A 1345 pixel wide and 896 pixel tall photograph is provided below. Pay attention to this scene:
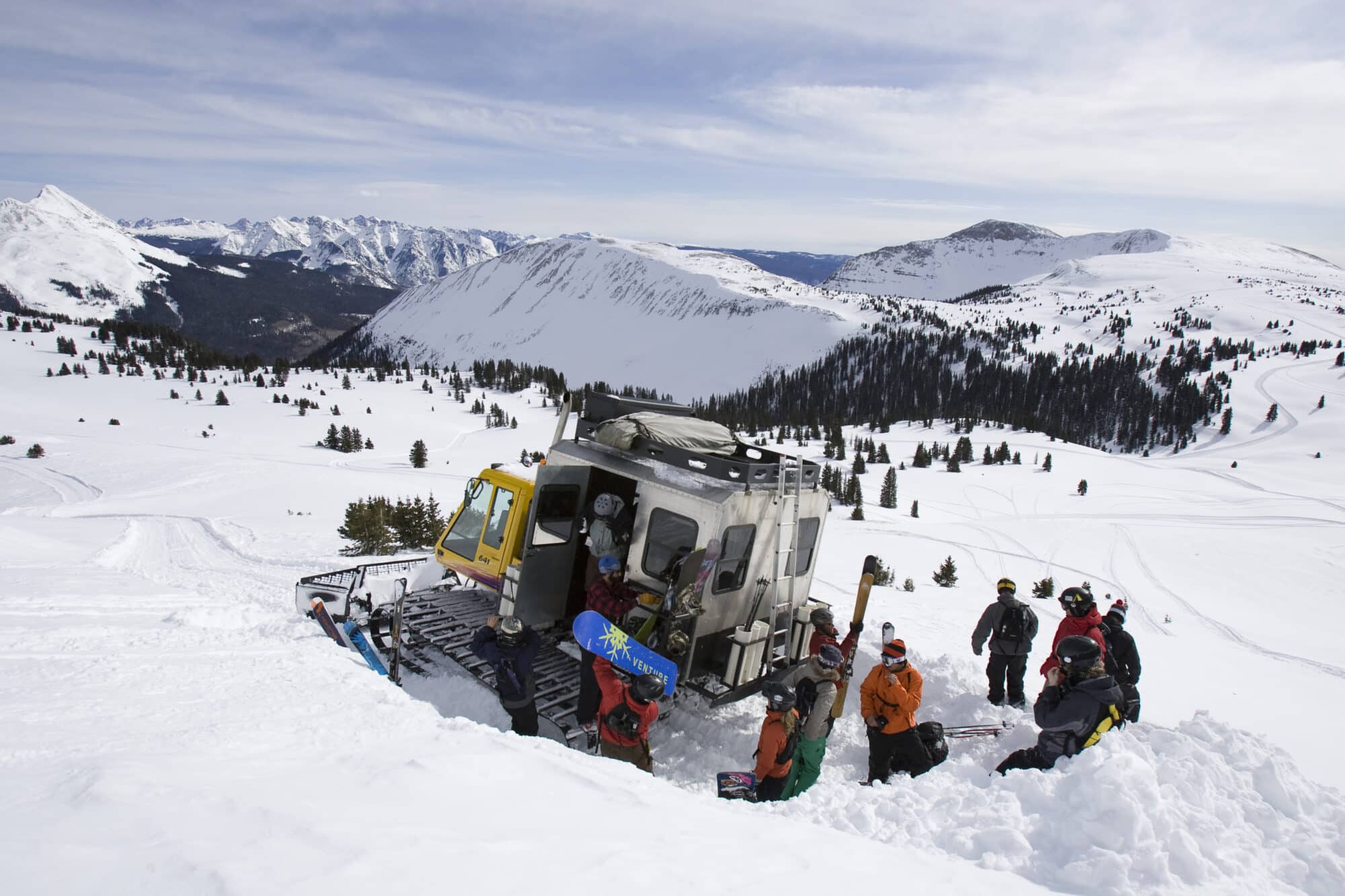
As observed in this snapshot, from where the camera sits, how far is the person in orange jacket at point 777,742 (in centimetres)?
643

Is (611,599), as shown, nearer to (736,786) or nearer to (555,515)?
(555,515)

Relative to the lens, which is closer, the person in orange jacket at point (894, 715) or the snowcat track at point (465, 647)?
the person in orange jacket at point (894, 715)

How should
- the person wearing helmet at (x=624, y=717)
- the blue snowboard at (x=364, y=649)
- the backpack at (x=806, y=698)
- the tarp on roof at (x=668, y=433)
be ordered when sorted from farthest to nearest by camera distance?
the tarp on roof at (x=668, y=433) < the blue snowboard at (x=364, y=649) < the backpack at (x=806, y=698) < the person wearing helmet at (x=624, y=717)

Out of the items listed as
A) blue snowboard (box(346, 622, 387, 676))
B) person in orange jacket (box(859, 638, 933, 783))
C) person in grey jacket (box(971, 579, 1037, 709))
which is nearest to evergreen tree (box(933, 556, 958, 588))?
person in grey jacket (box(971, 579, 1037, 709))

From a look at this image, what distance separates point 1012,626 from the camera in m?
8.42

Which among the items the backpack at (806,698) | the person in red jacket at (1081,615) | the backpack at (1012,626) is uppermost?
the person in red jacket at (1081,615)

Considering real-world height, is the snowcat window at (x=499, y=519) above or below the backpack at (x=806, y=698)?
above

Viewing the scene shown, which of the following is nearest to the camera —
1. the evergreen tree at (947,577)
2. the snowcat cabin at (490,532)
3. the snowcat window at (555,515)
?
the snowcat window at (555,515)

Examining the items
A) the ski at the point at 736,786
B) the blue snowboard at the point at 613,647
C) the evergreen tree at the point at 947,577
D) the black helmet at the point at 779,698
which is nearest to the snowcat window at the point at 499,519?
the blue snowboard at the point at 613,647

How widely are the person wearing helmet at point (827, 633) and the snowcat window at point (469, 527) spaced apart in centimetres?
476

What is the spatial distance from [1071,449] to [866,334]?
315ft

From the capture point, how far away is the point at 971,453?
56281mm

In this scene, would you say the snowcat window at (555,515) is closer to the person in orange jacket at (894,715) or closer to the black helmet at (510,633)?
the black helmet at (510,633)

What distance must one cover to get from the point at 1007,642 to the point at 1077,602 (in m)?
0.97
